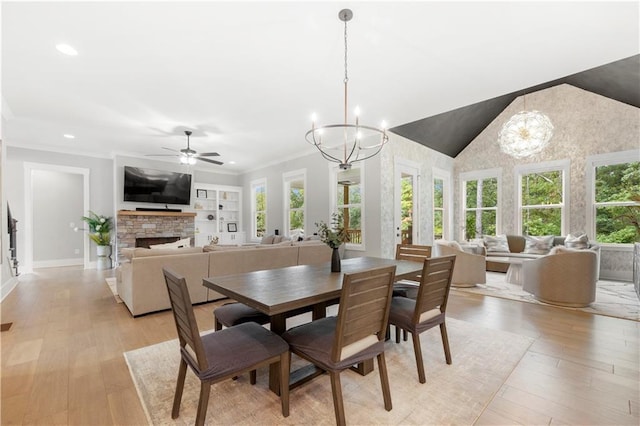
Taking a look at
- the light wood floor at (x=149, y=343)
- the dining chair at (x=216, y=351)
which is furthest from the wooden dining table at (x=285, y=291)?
the light wood floor at (x=149, y=343)

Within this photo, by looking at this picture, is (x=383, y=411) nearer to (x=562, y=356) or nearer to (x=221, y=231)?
(x=562, y=356)

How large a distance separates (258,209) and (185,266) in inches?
205

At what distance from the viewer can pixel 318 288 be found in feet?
6.33

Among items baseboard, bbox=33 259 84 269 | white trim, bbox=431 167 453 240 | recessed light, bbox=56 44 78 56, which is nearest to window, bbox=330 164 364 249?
white trim, bbox=431 167 453 240

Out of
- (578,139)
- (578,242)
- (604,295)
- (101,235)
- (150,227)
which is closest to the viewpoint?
(604,295)

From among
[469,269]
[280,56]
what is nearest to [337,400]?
[280,56]

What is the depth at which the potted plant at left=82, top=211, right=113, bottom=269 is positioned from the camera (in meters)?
6.72

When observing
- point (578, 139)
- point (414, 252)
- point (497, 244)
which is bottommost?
point (497, 244)

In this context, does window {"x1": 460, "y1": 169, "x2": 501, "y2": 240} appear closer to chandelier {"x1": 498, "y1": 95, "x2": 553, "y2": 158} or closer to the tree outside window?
chandelier {"x1": 498, "y1": 95, "x2": 553, "y2": 158}

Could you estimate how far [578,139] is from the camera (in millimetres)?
6055

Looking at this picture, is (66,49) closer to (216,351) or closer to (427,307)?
(216,351)

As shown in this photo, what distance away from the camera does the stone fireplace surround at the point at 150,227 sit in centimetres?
673

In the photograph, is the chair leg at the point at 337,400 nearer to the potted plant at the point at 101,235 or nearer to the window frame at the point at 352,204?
the window frame at the point at 352,204

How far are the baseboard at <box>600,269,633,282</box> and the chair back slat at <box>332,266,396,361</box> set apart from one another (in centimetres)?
662
